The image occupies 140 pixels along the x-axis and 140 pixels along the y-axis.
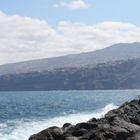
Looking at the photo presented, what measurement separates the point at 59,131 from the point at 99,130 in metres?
1.96

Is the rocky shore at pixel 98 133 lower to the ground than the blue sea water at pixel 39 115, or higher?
higher

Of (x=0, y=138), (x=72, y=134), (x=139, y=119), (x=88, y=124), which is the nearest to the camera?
(x=72, y=134)

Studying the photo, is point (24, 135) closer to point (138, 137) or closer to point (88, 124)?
point (88, 124)

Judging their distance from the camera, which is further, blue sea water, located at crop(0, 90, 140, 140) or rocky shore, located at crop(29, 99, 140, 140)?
blue sea water, located at crop(0, 90, 140, 140)

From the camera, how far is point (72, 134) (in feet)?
73.0

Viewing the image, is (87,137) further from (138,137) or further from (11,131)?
(11,131)

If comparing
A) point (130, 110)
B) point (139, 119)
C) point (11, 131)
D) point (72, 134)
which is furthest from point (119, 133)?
point (11, 131)

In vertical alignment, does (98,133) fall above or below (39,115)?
above

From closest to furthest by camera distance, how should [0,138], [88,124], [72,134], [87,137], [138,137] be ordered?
[138,137] → [87,137] → [72,134] → [88,124] → [0,138]

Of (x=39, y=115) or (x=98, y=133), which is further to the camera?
(x=39, y=115)

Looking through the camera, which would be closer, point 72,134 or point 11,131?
point 72,134

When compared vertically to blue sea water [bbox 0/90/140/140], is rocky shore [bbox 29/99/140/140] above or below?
above

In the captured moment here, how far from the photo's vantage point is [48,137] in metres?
21.1

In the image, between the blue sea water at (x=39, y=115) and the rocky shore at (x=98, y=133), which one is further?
the blue sea water at (x=39, y=115)
